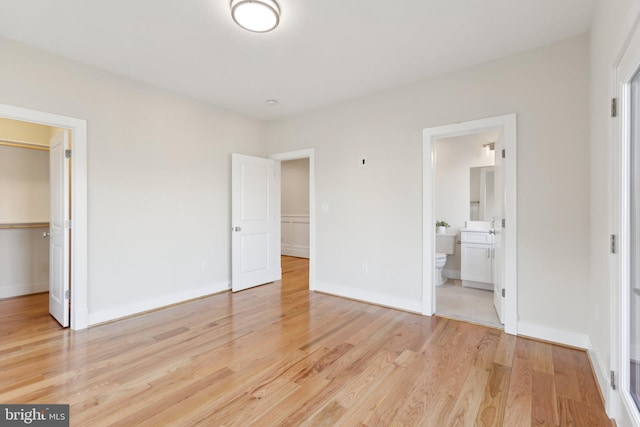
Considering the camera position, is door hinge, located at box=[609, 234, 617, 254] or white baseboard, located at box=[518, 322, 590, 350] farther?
white baseboard, located at box=[518, 322, 590, 350]

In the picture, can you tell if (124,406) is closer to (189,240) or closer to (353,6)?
(189,240)

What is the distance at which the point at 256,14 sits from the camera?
208 cm

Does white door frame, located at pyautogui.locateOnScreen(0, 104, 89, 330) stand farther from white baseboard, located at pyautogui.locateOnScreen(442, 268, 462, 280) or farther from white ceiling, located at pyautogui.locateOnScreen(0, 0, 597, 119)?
white baseboard, located at pyautogui.locateOnScreen(442, 268, 462, 280)

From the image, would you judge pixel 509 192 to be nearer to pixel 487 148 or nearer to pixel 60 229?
pixel 487 148

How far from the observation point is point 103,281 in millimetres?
3053

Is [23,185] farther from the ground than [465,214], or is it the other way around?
[23,185]

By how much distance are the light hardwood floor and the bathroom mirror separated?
2.34 metres

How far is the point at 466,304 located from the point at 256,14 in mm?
3607

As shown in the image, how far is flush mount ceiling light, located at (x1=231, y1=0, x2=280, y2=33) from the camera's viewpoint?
201 cm

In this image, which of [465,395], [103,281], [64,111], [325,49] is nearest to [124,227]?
[103,281]

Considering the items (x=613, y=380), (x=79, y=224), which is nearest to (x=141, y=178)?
(x=79, y=224)

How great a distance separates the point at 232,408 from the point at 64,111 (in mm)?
2954

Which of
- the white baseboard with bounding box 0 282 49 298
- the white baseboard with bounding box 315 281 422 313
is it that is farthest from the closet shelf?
the white baseboard with bounding box 315 281 422 313

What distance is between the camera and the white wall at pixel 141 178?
2.76m
